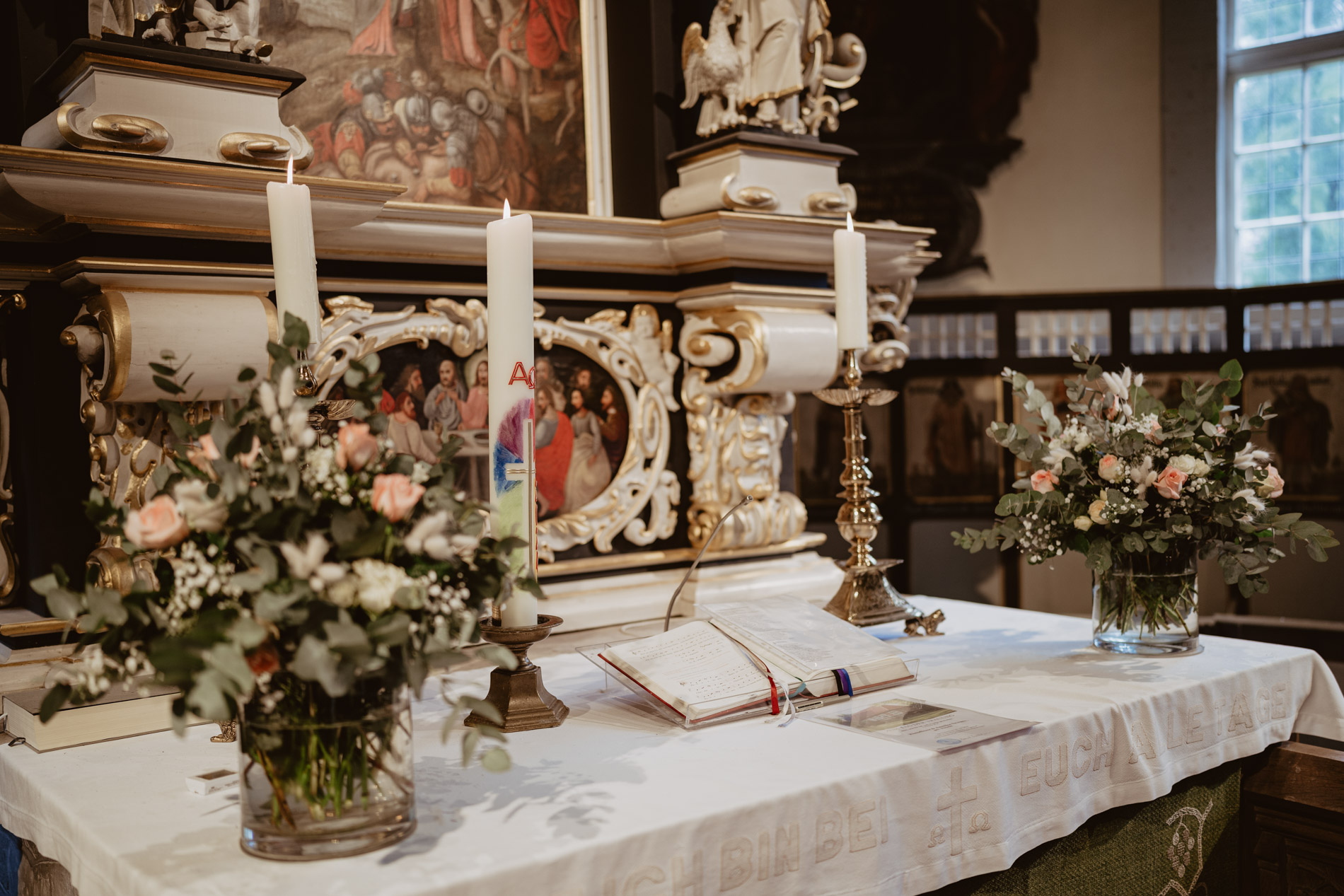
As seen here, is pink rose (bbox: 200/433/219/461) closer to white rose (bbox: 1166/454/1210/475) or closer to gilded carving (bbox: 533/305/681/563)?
gilded carving (bbox: 533/305/681/563)

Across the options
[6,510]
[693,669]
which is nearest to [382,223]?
[6,510]

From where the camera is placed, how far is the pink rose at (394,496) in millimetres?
1110

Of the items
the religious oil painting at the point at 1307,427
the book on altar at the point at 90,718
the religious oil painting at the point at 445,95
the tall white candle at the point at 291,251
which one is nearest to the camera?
the tall white candle at the point at 291,251

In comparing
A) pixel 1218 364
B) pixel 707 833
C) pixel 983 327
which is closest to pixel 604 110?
pixel 707 833

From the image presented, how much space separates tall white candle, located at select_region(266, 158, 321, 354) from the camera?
1.45 meters

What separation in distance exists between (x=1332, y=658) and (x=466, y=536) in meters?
5.68

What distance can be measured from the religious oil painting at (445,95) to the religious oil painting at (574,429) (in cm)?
41

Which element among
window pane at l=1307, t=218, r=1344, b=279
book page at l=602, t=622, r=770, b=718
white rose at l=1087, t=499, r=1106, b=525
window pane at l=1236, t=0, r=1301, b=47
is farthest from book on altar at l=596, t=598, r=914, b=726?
window pane at l=1236, t=0, r=1301, b=47

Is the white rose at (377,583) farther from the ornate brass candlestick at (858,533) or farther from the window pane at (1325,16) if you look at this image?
the window pane at (1325,16)

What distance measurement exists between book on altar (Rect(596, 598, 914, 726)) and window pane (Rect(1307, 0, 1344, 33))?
24.1 ft

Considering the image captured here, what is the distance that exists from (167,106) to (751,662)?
4.31ft

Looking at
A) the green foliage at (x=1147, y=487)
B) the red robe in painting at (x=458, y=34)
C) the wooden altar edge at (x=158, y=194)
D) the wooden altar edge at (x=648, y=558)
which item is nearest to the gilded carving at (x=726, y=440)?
the wooden altar edge at (x=648, y=558)

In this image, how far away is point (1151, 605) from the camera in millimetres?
2086

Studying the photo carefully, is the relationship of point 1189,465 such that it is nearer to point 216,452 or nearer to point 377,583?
point 377,583
